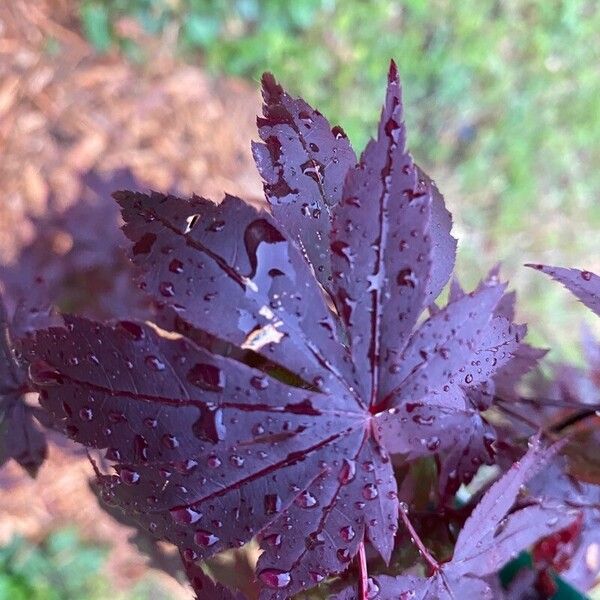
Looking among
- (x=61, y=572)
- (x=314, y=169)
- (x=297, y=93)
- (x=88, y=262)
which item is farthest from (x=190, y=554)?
(x=297, y=93)

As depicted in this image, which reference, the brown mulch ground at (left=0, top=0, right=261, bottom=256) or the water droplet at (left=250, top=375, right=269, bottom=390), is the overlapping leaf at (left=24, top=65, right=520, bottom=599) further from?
the brown mulch ground at (left=0, top=0, right=261, bottom=256)

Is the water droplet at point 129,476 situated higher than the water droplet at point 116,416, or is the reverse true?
the water droplet at point 116,416

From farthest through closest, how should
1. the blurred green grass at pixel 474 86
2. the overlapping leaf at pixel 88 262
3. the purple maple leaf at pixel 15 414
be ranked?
the blurred green grass at pixel 474 86
the overlapping leaf at pixel 88 262
the purple maple leaf at pixel 15 414

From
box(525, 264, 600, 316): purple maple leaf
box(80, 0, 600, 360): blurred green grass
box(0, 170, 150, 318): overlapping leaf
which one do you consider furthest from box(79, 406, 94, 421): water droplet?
box(80, 0, 600, 360): blurred green grass

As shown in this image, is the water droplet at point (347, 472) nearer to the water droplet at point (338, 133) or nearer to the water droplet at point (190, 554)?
the water droplet at point (190, 554)

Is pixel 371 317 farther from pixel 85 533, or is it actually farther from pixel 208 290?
pixel 85 533

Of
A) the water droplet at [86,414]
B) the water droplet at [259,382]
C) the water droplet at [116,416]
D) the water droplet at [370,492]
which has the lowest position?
the water droplet at [370,492]

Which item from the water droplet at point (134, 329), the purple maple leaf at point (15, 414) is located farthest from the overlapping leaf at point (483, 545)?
the purple maple leaf at point (15, 414)
